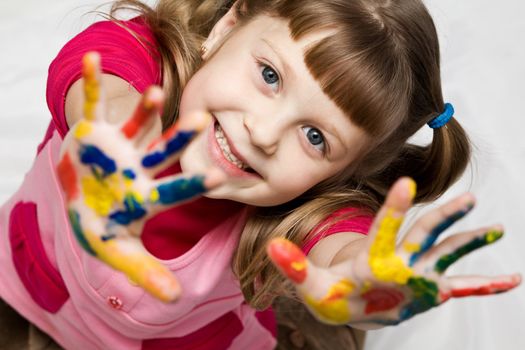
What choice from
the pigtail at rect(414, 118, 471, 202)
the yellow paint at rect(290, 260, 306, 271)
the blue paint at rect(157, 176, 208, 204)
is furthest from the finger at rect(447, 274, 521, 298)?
the pigtail at rect(414, 118, 471, 202)

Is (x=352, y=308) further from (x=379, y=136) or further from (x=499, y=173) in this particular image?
(x=499, y=173)

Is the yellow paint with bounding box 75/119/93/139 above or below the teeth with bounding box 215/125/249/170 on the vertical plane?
above

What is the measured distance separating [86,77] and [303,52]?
0.28 meters

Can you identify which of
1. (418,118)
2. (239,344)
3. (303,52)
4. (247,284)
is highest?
(303,52)

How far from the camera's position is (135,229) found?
1.99 ft

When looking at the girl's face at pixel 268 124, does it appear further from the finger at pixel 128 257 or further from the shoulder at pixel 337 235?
the finger at pixel 128 257

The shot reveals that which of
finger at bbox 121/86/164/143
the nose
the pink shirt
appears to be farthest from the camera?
the pink shirt

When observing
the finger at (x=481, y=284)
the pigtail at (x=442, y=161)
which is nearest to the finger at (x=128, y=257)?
the finger at (x=481, y=284)

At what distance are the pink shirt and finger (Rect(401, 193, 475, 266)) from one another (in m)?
0.23

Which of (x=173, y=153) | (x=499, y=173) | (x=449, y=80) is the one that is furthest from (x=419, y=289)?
→ (x=449, y=80)

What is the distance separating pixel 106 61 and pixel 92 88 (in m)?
0.28

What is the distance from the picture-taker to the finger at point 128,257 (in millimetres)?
576

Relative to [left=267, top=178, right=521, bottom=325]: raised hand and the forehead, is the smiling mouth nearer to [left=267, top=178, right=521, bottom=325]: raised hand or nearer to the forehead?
the forehead

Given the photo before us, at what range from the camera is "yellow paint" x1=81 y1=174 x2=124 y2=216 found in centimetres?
59
